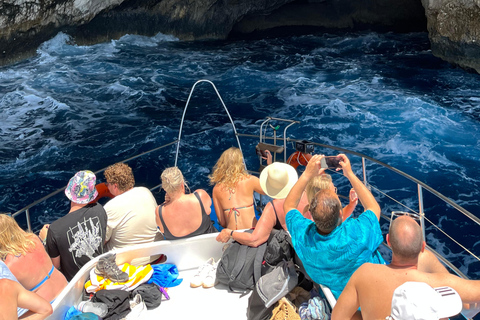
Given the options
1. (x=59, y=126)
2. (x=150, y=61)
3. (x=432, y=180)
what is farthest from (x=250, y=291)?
(x=150, y=61)

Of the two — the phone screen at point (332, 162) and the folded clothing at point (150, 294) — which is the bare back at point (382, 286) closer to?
the phone screen at point (332, 162)

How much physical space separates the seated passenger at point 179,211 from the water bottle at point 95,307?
0.69 meters

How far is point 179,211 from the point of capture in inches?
123

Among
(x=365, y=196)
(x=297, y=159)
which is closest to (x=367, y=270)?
(x=365, y=196)

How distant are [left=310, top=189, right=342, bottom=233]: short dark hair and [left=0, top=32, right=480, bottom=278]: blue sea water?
4595 millimetres

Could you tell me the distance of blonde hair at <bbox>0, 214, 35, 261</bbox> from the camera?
2.48m

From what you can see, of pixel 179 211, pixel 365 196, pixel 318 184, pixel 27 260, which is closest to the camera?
pixel 365 196

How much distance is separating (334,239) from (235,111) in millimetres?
10183

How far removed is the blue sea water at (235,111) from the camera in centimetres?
836

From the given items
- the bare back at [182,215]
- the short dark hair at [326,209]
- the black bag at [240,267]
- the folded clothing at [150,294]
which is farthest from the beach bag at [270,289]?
the bare back at [182,215]

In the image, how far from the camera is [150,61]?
17109mm

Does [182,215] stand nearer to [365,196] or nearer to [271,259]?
[271,259]

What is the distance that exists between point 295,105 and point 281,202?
9.52 metres

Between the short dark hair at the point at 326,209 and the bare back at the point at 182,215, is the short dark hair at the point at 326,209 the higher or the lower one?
the higher one
